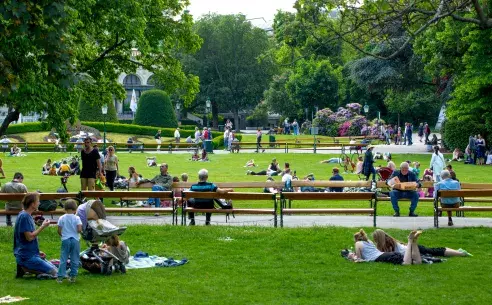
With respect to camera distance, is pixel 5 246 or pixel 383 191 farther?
pixel 383 191

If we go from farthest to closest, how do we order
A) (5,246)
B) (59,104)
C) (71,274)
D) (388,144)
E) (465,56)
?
(388,144) < (465,56) < (59,104) < (5,246) < (71,274)

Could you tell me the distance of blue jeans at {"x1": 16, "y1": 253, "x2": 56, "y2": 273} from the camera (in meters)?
12.7

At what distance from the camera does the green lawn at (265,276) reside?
11.5 meters

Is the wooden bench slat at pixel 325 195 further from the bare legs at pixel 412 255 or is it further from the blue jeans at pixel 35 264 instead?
the blue jeans at pixel 35 264

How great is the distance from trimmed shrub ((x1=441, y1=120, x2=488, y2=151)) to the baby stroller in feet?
112

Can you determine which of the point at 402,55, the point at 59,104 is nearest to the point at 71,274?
the point at 59,104

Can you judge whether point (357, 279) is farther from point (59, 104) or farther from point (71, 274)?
point (59, 104)

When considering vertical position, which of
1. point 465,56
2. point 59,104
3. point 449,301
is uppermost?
point 465,56

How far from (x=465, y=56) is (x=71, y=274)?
106 ft

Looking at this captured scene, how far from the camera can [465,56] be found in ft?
137

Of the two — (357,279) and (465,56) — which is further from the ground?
(465,56)

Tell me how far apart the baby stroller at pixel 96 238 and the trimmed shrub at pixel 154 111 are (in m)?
59.2

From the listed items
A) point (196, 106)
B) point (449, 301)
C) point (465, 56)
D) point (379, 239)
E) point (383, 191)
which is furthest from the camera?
point (196, 106)

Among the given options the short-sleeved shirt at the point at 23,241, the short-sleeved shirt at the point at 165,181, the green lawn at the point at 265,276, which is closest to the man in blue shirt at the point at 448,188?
the green lawn at the point at 265,276
